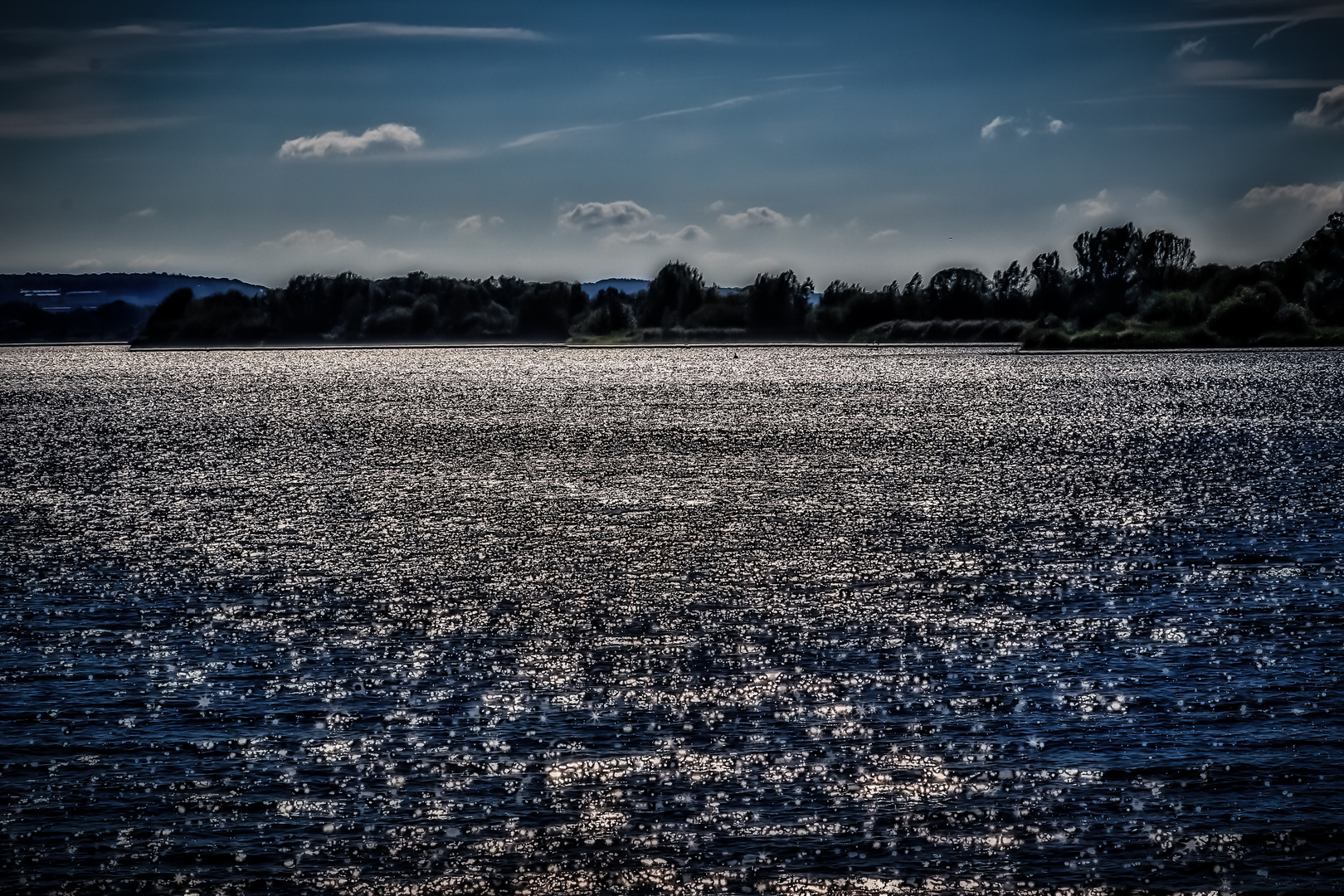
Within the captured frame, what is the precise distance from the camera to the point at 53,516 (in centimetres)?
5888

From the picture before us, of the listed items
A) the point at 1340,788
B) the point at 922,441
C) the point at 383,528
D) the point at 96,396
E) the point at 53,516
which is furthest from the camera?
the point at 96,396

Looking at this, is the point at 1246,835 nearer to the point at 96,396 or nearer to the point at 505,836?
the point at 505,836

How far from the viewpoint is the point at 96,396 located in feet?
619

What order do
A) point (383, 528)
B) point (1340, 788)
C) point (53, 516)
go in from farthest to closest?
1. point (53, 516)
2. point (383, 528)
3. point (1340, 788)

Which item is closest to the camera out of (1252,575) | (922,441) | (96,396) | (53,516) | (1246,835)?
(1246,835)

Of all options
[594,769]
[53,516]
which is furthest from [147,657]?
[53,516]

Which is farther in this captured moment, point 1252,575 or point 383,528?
point 383,528

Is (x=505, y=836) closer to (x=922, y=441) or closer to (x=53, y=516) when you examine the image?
(x=53, y=516)

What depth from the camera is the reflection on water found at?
20609mm

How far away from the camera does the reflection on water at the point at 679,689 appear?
811 inches

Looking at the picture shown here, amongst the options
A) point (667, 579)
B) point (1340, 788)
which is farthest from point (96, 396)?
point (1340, 788)

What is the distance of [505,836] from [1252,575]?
95.5 ft

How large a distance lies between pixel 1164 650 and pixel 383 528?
34.1 meters

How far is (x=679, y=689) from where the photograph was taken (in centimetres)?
2916
